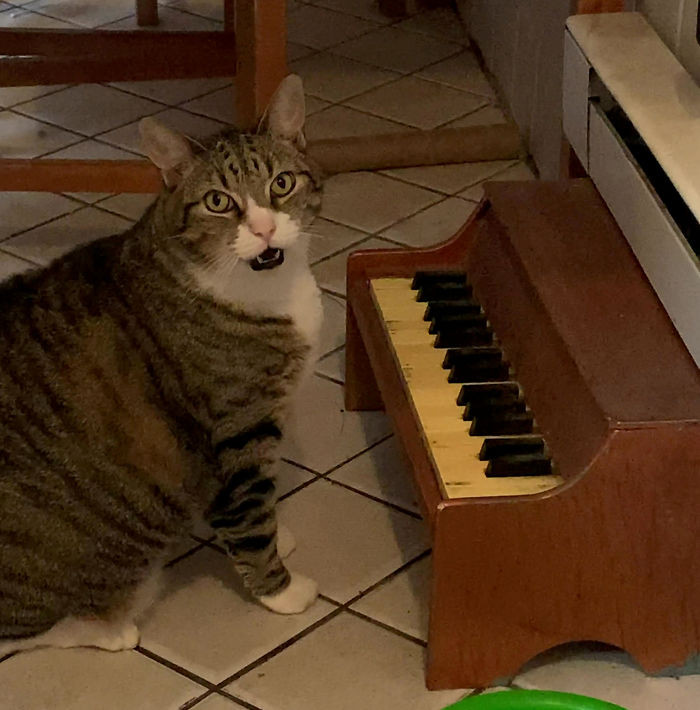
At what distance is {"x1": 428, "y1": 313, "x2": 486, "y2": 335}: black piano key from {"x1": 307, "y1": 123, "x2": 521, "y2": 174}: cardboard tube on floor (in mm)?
859

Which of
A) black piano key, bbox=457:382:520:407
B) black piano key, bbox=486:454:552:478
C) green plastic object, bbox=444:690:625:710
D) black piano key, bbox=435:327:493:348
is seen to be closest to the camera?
green plastic object, bbox=444:690:625:710

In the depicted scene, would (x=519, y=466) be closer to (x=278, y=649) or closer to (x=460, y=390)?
(x=460, y=390)

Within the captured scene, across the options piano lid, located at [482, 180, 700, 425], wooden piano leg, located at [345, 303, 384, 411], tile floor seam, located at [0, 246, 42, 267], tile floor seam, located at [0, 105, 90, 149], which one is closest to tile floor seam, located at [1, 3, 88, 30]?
tile floor seam, located at [0, 105, 90, 149]

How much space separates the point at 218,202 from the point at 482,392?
1.09 feet

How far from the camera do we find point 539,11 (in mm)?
2166

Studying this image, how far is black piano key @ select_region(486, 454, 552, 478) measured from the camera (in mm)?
1175

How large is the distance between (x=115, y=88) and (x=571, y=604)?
180 cm

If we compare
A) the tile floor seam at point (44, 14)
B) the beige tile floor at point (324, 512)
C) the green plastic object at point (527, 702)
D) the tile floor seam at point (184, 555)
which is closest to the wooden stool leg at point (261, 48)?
the beige tile floor at point (324, 512)

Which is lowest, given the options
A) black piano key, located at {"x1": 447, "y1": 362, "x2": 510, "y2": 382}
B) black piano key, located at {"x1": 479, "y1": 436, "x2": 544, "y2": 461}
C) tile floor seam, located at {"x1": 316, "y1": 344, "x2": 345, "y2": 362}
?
tile floor seam, located at {"x1": 316, "y1": 344, "x2": 345, "y2": 362}

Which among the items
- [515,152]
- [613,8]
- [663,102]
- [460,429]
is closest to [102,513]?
[460,429]

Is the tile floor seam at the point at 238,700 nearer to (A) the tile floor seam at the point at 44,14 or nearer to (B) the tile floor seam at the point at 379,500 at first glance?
(B) the tile floor seam at the point at 379,500

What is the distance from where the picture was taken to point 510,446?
1.21 metres

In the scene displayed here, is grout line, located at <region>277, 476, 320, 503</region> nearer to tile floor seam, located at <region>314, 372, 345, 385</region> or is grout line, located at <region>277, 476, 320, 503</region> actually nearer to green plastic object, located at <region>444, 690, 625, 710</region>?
tile floor seam, located at <region>314, 372, 345, 385</region>

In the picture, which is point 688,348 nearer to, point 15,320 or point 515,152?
point 15,320
